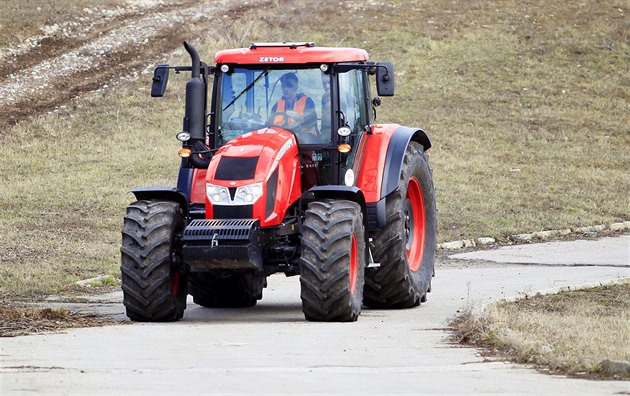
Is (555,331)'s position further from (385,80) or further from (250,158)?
(385,80)

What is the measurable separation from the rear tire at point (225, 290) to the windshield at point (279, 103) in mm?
1648

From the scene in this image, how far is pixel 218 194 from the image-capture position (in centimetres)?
1284

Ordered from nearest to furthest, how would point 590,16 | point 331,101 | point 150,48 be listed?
point 331,101 < point 150,48 < point 590,16

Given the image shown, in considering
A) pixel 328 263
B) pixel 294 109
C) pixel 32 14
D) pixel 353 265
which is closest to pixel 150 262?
pixel 328 263

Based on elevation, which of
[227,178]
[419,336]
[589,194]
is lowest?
[589,194]

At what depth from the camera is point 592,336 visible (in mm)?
10984

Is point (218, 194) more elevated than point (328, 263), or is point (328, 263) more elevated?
point (218, 194)

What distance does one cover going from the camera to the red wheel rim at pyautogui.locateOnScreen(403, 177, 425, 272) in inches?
613

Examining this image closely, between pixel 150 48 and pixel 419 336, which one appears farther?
pixel 150 48

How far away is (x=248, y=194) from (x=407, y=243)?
3.46 m

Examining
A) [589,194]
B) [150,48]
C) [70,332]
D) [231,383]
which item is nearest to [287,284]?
[70,332]

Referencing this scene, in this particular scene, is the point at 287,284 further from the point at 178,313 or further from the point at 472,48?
the point at 472,48

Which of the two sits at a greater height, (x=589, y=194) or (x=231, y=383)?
(x=231, y=383)

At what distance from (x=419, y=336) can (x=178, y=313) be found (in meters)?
2.72
